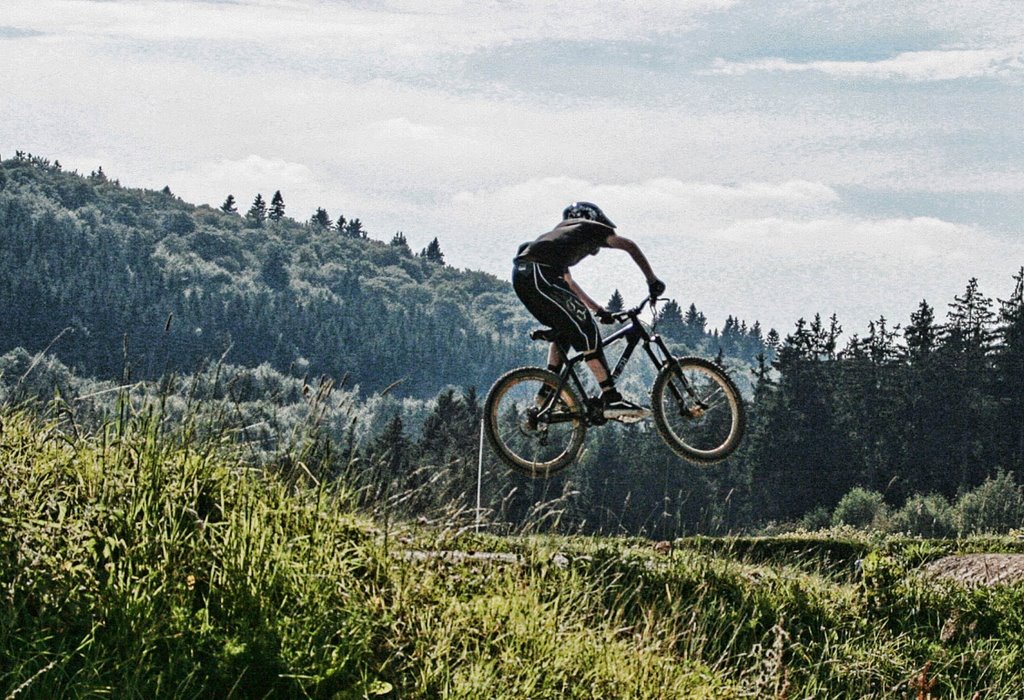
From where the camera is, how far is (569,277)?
1091cm

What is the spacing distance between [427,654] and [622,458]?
8345cm

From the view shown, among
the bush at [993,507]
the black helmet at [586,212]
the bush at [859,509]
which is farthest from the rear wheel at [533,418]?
the bush at [859,509]

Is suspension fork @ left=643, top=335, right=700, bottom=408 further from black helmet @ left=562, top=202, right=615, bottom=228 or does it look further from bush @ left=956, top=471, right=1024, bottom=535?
bush @ left=956, top=471, right=1024, bottom=535

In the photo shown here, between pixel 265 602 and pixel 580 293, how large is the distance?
15.5 ft

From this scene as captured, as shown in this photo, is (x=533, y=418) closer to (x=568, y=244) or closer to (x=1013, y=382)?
(x=568, y=244)

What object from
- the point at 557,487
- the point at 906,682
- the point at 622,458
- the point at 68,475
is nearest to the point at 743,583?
the point at 906,682

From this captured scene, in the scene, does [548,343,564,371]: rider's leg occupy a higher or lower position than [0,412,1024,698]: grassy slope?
higher

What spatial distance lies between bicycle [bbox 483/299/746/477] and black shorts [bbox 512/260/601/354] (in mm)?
172

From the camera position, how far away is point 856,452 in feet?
257

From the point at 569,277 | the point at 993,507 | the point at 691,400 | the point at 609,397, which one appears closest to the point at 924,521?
the point at 993,507

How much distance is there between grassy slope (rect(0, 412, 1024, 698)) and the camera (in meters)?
7.16

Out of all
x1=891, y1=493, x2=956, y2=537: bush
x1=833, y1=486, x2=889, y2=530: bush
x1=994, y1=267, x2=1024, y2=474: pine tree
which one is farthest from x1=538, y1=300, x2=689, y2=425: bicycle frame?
x1=994, y1=267, x2=1024, y2=474: pine tree

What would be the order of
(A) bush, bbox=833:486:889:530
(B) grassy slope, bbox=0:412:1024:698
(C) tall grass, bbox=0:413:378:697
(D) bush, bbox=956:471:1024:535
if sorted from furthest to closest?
1. (A) bush, bbox=833:486:889:530
2. (D) bush, bbox=956:471:1024:535
3. (B) grassy slope, bbox=0:412:1024:698
4. (C) tall grass, bbox=0:413:378:697

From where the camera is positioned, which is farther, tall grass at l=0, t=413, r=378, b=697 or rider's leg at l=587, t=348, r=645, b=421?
rider's leg at l=587, t=348, r=645, b=421
